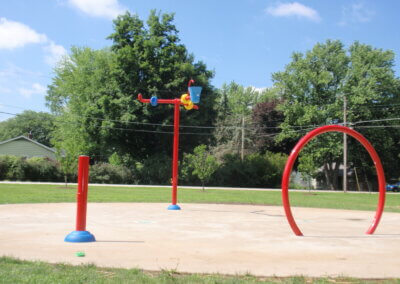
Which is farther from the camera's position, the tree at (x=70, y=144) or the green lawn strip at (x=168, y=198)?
the tree at (x=70, y=144)

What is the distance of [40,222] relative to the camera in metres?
9.94

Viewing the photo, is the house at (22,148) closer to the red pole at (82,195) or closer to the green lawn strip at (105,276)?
the red pole at (82,195)

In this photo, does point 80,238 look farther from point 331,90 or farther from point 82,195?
point 331,90

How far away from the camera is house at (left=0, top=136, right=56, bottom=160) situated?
5562cm

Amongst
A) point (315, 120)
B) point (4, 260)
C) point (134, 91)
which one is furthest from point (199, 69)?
point (4, 260)

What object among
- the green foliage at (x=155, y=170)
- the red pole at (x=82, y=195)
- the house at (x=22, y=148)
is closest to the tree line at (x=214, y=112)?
the green foliage at (x=155, y=170)

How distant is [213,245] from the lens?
7.25 meters

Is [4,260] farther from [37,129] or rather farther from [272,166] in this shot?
[37,129]

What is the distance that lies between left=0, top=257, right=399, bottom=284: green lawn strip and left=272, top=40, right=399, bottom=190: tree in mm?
41628

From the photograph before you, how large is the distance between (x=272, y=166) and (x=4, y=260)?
39404 millimetres

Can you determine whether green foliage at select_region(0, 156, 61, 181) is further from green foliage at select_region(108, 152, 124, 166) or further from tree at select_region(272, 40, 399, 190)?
tree at select_region(272, 40, 399, 190)

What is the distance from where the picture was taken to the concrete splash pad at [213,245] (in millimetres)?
5645

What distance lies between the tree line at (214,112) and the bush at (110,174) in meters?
1.12

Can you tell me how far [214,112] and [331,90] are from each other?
16.3m
